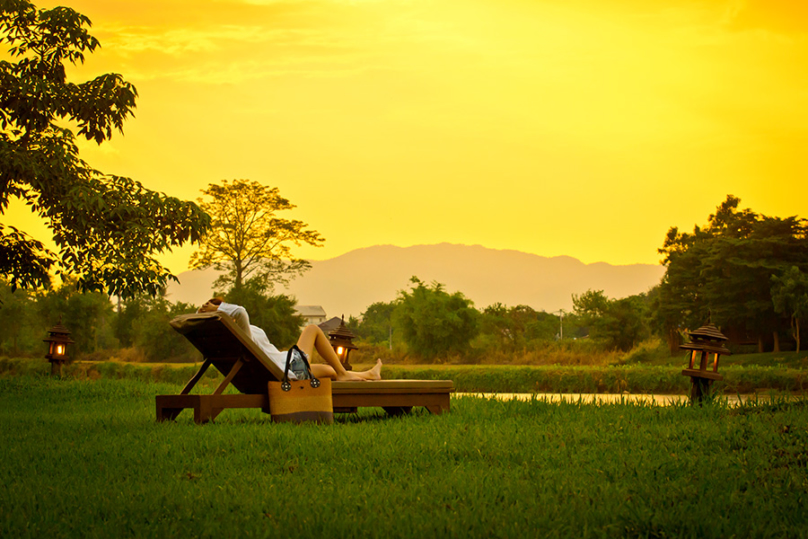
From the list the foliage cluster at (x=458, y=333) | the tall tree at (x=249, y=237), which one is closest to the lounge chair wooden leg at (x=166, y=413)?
the foliage cluster at (x=458, y=333)

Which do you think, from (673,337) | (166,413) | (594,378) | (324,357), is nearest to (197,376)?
(166,413)

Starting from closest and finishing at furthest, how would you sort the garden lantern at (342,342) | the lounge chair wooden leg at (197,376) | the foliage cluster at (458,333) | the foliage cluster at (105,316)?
the lounge chair wooden leg at (197,376)
the garden lantern at (342,342)
the foliage cluster at (458,333)
the foliage cluster at (105,316)

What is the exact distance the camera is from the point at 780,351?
2202 centimetres

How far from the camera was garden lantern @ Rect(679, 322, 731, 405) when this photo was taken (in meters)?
7.86

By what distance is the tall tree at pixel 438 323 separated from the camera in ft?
80.2

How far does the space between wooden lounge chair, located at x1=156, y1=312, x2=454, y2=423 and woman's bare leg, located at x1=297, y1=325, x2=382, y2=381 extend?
0.28 meters

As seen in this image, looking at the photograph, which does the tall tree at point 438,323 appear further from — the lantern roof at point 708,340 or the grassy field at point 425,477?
the grassy field at point 425,477

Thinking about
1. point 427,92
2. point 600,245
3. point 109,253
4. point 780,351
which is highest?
point 427,92

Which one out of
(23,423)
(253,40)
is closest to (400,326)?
(253,40)

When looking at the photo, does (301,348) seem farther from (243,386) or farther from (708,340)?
(708,340)

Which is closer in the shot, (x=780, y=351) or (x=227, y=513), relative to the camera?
(x=227, y=513)

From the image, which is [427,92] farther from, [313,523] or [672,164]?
[313,523]

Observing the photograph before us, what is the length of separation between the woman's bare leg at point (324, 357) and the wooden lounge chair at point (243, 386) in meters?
0.28

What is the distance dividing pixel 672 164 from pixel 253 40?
→ 1222 cm
